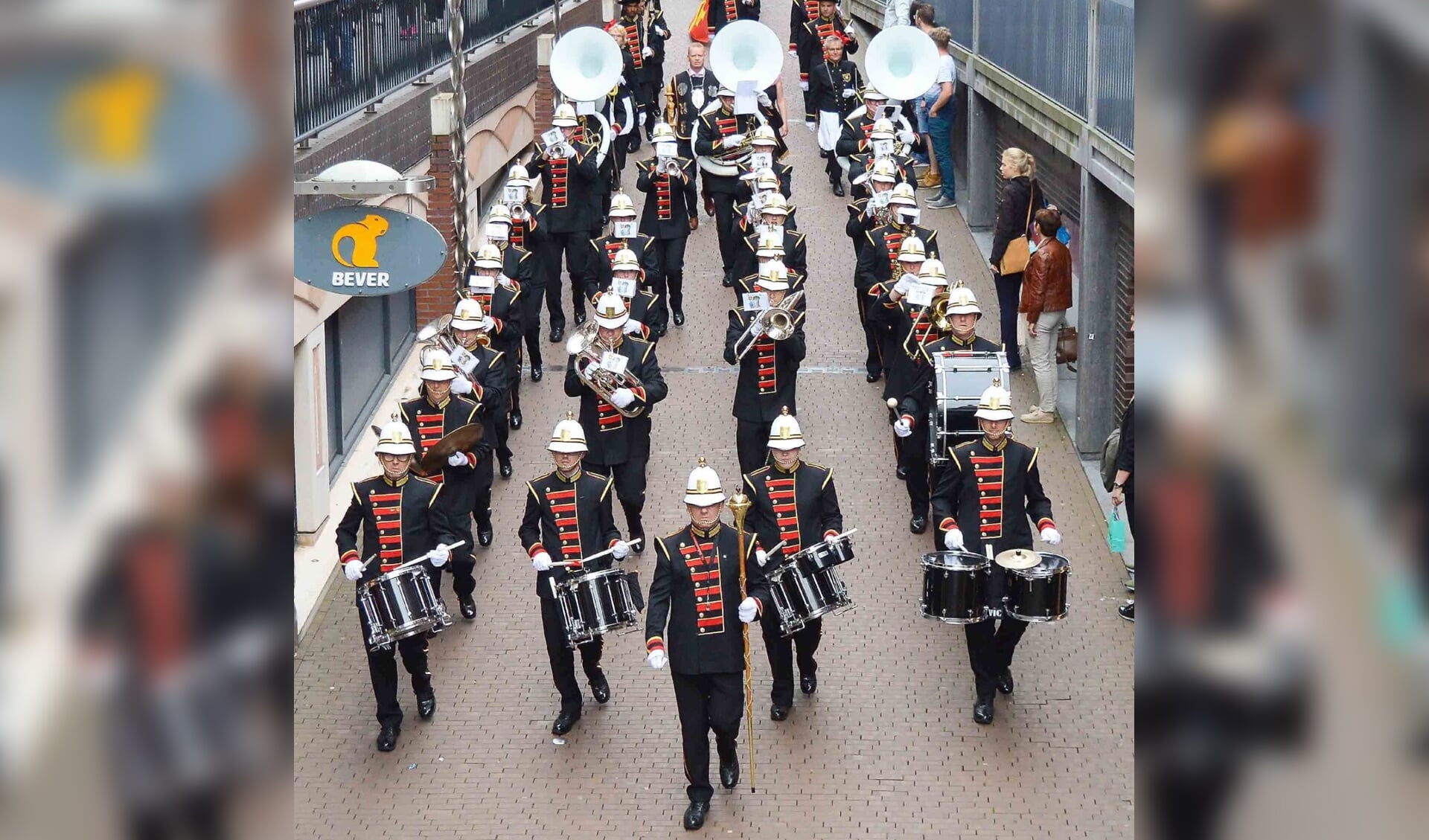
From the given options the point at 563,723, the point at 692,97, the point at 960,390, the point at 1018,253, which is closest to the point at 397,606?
the point at 563,723

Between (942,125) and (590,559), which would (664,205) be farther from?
(590,559)

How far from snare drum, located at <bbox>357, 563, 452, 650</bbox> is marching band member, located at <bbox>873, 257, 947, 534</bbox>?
4854mm

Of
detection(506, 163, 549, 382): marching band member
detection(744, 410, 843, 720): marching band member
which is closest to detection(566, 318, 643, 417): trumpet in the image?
detection(744, 410, 843, 720): marching band member

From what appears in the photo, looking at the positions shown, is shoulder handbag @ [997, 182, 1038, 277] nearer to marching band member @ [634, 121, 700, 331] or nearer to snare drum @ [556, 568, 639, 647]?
marching band member @ [634, 121, 700, 331]

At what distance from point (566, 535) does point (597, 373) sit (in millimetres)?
2483

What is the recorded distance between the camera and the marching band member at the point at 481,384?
1321 cm

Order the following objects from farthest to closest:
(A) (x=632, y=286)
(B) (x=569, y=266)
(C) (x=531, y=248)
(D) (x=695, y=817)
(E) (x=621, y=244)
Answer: (B) (x=569, y=266)
(C) (x=531, y=248)
(E) (x=621, y=244)
(A) (x=632, y=286)
(D) (x=695, y=817)

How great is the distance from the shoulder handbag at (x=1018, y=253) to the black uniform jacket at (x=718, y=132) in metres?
4.30

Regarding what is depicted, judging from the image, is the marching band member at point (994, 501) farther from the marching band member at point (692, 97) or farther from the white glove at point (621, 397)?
the marching band member at point (692, 97)

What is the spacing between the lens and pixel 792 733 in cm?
1066

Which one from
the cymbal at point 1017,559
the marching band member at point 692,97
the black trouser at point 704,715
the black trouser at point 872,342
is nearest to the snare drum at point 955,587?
the cymbal at point 1017,559

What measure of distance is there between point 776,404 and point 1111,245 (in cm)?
332

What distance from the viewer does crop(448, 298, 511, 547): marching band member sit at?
520 inches
